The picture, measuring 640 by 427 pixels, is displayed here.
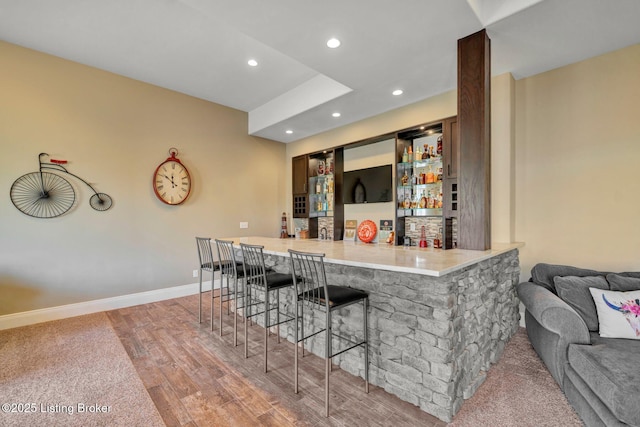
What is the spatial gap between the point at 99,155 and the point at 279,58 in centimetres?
291

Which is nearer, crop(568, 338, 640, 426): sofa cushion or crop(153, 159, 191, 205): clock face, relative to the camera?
crop(568, 338, 640, 426): sofa cushion

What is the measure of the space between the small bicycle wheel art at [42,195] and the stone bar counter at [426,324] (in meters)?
3.35

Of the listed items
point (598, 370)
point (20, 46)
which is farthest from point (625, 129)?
point (20, 46)

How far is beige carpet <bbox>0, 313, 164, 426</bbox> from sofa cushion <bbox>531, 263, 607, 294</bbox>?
356 centimetres

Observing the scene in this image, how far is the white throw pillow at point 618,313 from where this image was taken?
7.12 ft

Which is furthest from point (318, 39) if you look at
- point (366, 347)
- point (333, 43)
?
point (366, 347)

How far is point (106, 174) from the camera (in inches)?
163

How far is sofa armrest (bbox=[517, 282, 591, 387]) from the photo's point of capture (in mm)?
2066

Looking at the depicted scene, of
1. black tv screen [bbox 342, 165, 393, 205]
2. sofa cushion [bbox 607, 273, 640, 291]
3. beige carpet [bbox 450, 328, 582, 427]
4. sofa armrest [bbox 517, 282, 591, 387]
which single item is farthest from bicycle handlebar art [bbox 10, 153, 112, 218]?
sofa cushion [bbox 607, 273, 640, 291]

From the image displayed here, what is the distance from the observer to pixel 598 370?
1709mm

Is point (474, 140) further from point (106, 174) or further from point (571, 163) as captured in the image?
point (106, 174)

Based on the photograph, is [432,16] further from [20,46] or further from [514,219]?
[20,46]

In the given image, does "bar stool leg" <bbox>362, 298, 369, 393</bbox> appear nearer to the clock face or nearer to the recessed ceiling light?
the recessed ceiling light

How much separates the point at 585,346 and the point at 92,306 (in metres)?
5.45
